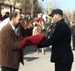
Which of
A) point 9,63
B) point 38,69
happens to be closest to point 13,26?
point 9,63

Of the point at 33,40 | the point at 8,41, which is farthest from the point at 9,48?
the point at 33,40

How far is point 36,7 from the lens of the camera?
44.2m

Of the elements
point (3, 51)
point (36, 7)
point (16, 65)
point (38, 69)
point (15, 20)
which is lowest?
point (36, 7)

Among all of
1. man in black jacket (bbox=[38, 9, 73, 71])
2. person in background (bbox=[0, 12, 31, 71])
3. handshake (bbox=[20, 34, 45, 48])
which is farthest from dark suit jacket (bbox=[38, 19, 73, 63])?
person in background (bbox=[0, 12, 31, 71])

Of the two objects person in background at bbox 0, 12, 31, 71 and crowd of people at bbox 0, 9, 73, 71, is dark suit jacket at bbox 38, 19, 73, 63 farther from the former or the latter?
person in background at bbox 0, 12, 31, 71

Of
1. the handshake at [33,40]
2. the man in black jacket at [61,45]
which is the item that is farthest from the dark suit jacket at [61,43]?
the handshake at [33,40]

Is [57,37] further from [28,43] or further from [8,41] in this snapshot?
[8,41]

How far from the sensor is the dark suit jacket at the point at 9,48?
3.33m

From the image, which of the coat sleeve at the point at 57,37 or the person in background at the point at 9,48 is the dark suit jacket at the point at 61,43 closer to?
the coat sleeve at the point at 57,37

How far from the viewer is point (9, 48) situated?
3.37 metres

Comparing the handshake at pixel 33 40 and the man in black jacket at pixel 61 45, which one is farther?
the man in black jacket at pixel 61 45

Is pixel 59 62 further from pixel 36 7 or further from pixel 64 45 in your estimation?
pixel 36 7

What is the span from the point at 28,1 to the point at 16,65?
44.3 metres

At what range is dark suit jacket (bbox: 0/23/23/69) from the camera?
3332 millimetres
